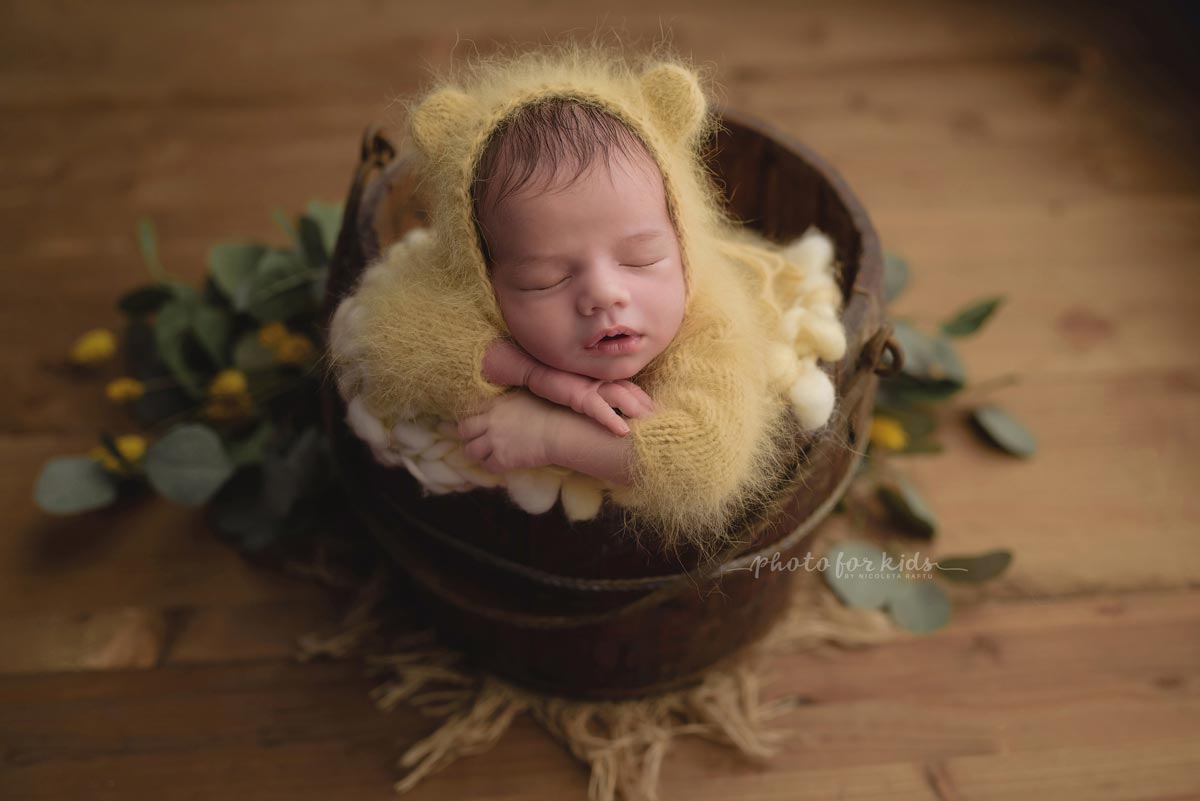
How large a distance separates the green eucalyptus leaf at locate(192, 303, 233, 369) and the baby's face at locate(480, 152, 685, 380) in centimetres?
63

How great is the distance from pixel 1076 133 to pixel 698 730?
130 centimetres

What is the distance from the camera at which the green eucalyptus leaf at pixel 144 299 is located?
1.33m

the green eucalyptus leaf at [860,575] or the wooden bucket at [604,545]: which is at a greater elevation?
the wooden bucket at [604,545]

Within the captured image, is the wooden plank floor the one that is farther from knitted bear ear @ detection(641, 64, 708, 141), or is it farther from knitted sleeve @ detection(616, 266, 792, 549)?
knitted bear ear @ detection(641, 64, 708, 141)

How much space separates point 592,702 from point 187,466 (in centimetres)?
51

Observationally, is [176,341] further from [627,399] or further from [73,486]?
[627,399]

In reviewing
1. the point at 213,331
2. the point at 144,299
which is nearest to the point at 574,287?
the point at 213,331

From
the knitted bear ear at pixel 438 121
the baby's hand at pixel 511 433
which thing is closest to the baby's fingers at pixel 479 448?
the baby's hand at pixel 511 433

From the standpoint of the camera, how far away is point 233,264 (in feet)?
4.33

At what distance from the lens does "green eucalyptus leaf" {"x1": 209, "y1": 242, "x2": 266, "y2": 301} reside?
1.30 meters

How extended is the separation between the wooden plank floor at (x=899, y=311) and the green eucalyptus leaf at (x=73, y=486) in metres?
0.07

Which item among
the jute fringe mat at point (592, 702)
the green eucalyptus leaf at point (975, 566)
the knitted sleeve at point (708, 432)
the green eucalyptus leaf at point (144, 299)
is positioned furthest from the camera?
the green eucalyptus leaf at point (144, 299)

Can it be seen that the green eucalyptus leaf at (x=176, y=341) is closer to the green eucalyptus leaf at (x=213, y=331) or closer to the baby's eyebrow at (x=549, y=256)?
the green eucalyptus leaf at (x=213, y=331)

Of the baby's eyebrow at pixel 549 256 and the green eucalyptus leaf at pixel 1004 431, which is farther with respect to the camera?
the green eucalyptus leaf at pixel 1004 431
